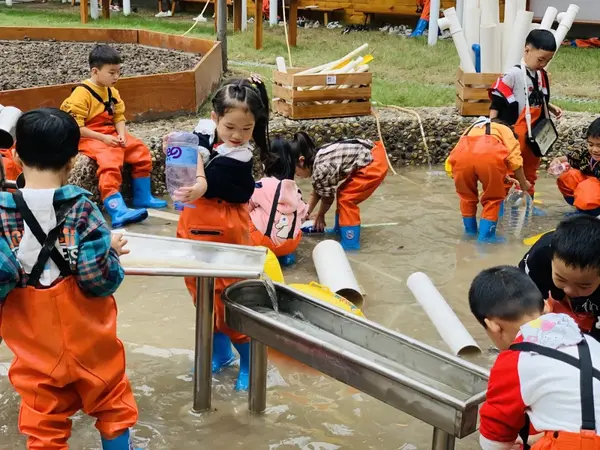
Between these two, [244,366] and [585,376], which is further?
[244,366]

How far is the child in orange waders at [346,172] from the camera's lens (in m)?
5.48

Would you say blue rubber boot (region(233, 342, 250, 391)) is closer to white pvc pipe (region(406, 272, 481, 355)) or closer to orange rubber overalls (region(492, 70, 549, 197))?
white pvc pipe (region(406, 272, 481, 355))

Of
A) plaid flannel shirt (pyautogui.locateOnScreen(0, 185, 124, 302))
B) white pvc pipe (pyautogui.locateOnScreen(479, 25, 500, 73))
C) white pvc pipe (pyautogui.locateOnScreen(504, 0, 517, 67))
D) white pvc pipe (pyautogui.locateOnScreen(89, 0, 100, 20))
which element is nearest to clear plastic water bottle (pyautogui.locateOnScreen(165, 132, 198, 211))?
plaid flannel shirt (pyautogui.locateOnScreen(0, 185, 124, 302))

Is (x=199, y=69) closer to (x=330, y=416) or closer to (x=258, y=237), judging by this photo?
(x=258, y=237)

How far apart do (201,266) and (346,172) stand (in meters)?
2.54

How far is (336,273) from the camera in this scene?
4.77 meters

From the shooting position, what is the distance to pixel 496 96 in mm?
6008

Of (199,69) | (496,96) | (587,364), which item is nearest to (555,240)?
(587,364)

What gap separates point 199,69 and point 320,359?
18.3 feet

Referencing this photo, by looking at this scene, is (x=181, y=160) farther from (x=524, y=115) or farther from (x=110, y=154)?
(x=524, y=115)

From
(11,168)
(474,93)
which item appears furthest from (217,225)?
(474,93)

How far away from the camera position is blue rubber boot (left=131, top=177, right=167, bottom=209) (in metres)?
6.40

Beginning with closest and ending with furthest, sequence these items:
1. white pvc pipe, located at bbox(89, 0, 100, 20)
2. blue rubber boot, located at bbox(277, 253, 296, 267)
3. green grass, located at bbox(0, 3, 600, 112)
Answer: blue rubber boot, located at bbox(277, 253, 296, 267) < green grass, located at bbox(0, 3, 600, 112) < white pvc pipe, located at bbox(89, 0, 100, 20)

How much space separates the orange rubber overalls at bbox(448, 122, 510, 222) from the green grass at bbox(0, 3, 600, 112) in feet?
9.90
